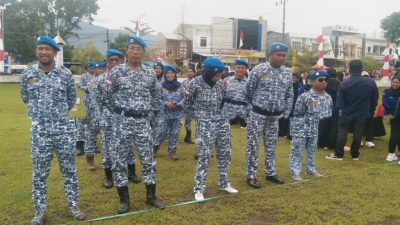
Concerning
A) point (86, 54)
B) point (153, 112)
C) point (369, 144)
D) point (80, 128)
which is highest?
point (86, 54)

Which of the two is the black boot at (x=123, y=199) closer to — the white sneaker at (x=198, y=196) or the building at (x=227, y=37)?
the white sneaker at (x=198, y=196)

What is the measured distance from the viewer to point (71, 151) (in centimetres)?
399

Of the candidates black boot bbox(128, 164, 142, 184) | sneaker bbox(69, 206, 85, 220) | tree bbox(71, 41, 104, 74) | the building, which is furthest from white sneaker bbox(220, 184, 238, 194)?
the building

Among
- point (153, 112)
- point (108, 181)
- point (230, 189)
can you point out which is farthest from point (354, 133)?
point (108, 181)

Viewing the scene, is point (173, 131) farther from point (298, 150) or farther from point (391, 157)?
point (391, 157)

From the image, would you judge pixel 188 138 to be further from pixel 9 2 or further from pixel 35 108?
pixel 9 2

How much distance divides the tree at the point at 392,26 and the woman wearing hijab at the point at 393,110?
41.8 metres

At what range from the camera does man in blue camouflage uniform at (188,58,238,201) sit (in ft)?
15.3

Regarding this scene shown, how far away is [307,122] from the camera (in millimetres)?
5832

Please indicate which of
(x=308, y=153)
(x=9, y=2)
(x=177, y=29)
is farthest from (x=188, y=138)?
(x=177, y=29)

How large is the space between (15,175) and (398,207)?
17.7 feet

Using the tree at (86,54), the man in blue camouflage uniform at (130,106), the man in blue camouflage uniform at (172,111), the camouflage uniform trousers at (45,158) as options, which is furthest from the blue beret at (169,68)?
the tree at (86,54)

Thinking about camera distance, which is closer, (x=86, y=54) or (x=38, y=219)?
(x=38, y=219)

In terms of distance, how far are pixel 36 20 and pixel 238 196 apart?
1661 inches
